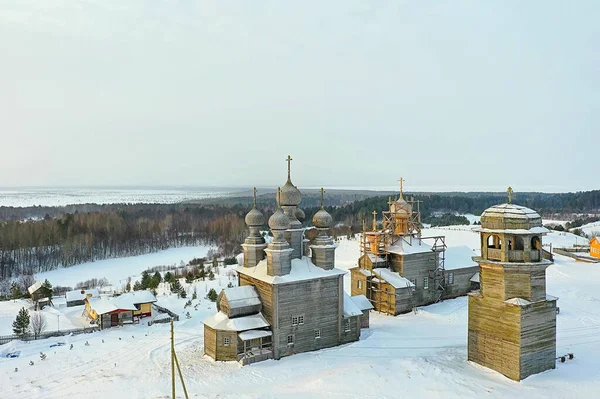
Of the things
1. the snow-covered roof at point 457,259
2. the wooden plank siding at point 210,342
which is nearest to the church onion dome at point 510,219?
the wooden plank siding at point 210,342

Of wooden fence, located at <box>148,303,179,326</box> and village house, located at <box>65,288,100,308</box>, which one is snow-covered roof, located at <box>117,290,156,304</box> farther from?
village house, located at <box>65,288,100,308</box>

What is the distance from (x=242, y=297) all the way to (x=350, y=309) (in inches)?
215

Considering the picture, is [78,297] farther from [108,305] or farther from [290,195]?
[290,195]

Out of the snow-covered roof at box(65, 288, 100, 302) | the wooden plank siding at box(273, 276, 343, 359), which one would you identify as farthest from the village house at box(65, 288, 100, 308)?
the wooden plank siding at box(273, 276, 343, 359)

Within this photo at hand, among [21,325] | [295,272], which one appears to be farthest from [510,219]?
[21,325]

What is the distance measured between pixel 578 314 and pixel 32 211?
463ft

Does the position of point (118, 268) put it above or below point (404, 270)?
below

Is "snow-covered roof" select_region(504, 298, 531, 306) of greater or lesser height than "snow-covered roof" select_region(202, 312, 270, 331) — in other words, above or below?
above

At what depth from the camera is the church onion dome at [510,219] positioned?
16541 millimetres

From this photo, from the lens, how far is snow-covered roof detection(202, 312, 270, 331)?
1881 cm

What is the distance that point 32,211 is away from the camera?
12975cm

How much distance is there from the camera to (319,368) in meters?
17.8

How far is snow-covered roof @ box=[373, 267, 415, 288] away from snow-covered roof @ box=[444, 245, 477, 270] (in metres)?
4.40

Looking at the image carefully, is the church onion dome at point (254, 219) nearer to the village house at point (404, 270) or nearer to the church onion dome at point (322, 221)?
the church onion dome at point (322, 221)
